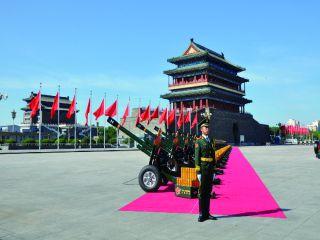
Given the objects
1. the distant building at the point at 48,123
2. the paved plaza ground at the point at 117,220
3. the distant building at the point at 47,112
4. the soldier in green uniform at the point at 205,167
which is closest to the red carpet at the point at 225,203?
the paved plaza ground at the point at 117,220

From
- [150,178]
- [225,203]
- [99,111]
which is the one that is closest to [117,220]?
[225,203]

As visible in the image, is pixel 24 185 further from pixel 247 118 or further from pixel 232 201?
pixel 247 118

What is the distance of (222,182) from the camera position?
11305mm

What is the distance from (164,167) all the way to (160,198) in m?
1.19

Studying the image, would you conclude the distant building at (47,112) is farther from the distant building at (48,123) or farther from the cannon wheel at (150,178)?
the cannon wheel at (150,178)

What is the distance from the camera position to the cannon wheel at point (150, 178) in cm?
911

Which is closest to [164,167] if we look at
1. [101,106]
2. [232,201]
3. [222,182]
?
[232,201]

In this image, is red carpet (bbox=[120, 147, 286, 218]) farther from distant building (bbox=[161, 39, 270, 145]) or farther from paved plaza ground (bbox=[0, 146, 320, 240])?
distant building (bbox=[161, 39, 270, 145])

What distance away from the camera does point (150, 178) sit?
9289 millimetres

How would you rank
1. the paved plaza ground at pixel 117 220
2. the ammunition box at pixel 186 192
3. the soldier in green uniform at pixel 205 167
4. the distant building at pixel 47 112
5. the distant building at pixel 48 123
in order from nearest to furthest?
the paved plaza ground at pixel 117 220 → the soldier in green uniform at pixel 205 167 → the ammunition box at pixel 186 192 → the distant building at pixel 48 123 → the distant building at pixel 47 112

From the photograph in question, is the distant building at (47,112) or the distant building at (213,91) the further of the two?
the distant building at (47,112)

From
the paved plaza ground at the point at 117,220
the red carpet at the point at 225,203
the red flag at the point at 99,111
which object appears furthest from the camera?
the red flag at the point at 99,111

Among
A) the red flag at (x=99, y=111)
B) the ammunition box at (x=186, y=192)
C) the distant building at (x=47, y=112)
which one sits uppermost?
the distant building at (x=47, y=112)

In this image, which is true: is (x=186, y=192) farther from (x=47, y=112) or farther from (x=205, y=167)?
(x=47, y=112)
